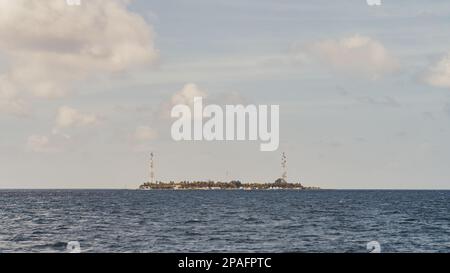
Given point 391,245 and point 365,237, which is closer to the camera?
point 391,245

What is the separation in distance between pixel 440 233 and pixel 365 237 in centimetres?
884

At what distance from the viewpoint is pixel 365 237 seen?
52031 mm

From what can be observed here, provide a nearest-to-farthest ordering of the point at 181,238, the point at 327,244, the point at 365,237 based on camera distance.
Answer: the point at 327,244 < the point at 181,238 < the point at 365,237

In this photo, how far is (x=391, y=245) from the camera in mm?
44938

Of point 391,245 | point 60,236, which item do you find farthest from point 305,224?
point 60,236
